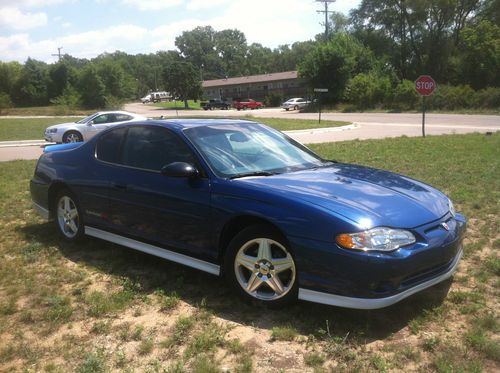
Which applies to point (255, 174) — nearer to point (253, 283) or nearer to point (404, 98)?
point (253, 283)

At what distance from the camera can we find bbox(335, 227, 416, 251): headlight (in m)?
3.23

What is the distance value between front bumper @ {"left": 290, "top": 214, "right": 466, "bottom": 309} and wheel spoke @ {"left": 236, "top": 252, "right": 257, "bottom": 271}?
1.39ft

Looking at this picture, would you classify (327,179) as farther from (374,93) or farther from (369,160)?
(374,93)

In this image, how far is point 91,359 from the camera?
3.02 m

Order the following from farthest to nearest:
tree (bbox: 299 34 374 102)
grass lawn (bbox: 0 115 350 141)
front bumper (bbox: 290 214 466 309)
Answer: tree (bbox: 299 34 374 102), grass lawn (bbox: 0 115 350 141), front bumper (bbox: 290 214 466 309)

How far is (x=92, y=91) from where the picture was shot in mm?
68750

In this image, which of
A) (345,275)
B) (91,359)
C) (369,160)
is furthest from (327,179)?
(369,160)

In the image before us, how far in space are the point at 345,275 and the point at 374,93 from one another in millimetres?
50735

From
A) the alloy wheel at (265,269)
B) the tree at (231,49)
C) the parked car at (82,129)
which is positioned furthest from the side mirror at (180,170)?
the tree at (231,49)

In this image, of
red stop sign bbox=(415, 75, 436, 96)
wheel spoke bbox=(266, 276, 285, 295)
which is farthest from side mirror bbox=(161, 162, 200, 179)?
red stop sign bbox=(415, 75, 436, 96)

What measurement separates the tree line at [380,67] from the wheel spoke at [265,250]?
4224 cm

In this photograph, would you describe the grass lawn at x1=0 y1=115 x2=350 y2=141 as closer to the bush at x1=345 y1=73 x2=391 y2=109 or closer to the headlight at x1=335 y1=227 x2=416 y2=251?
the bush at x1=345 y1=73 x2=391 y2=109

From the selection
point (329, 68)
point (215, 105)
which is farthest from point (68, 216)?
point (215, 105)

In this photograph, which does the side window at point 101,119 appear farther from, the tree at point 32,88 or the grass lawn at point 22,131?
the tree at point 32,88
